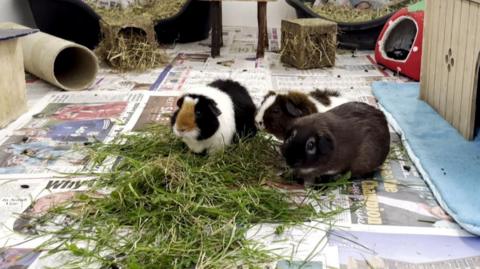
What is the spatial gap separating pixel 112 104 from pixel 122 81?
1.21 ft

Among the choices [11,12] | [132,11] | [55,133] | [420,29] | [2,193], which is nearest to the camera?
[2,193]

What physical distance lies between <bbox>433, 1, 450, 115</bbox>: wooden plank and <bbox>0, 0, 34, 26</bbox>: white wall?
87.1 inches

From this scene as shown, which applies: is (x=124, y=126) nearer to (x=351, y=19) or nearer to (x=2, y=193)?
(x=2, y=193)

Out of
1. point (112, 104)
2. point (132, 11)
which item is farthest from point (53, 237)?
point (132, 11)

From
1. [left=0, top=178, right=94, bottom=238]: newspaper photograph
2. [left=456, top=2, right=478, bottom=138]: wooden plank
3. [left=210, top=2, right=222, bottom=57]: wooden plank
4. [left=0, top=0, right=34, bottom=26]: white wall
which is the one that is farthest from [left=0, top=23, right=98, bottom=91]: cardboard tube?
[left=456, top=2, right=478, bottom=138]: wooden plank

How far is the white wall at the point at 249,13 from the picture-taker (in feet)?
12.9

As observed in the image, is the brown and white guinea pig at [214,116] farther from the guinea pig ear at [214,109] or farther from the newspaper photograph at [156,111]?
the newspaper photograph at [156,111]

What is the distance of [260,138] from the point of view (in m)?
1.75

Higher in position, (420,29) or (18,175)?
(420,29)

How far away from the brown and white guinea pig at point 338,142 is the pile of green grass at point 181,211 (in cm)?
7

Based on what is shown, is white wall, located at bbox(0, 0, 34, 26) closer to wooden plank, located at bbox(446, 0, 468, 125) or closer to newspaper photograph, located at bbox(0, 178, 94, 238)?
newspaper photograph, located at bbox(0, 178, 94, 238)

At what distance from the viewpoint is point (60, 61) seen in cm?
264

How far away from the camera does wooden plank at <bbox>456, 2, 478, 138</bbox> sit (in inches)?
69.2

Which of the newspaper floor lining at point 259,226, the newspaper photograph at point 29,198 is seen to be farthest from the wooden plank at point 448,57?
the newspaper photograph at point 29,198
